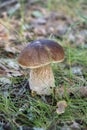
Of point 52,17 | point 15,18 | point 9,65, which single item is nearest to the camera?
point 9,65

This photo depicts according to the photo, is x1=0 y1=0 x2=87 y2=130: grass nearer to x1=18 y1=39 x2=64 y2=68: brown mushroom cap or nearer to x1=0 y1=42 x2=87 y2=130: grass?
x1=0 y1=42 x2=87 y2=130: grass

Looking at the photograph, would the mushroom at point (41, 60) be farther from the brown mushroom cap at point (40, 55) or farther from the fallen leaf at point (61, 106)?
the fallen leaf at point (61, 106)

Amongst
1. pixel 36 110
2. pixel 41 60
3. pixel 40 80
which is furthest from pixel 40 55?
pixel 36 110

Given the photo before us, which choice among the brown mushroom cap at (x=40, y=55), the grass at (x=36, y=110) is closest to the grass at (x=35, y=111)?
the grass at (x=36, y=110)

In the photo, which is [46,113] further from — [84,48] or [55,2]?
[55,2]

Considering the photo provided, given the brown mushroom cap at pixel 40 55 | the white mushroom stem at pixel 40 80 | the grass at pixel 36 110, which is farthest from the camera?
the white mushroom stem at pixel 40 80

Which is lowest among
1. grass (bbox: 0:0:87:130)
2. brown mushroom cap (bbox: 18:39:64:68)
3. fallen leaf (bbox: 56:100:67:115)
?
grass (bbox: 0:0:87:130)

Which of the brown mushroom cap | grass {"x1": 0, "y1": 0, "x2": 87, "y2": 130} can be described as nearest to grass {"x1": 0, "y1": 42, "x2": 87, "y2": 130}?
grass {"x1": 0, "y1": 0, "x2": 87, "y2": 130}

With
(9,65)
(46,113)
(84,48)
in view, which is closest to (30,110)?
(46,113)
